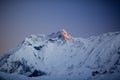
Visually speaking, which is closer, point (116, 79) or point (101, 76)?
point (116, 79)

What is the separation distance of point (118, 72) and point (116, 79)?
20701 millimetres

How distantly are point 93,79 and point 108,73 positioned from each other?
13342 mm

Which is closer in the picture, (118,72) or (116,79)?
(116,79)

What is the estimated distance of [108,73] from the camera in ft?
655

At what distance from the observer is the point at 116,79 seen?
575 ft

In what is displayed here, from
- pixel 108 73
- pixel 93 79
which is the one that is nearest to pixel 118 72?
pixel 108 73

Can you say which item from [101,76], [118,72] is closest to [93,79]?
[101,76]

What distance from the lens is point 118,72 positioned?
194750mm

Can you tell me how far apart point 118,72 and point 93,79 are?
20.7m

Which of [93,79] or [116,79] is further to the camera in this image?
[93,79]

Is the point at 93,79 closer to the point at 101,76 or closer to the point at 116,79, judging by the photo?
the point at 101,76

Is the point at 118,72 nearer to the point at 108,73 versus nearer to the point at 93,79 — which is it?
the point at 108,73

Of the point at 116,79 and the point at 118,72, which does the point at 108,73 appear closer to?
the point at 118,72

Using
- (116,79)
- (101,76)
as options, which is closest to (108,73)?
(101,76)
